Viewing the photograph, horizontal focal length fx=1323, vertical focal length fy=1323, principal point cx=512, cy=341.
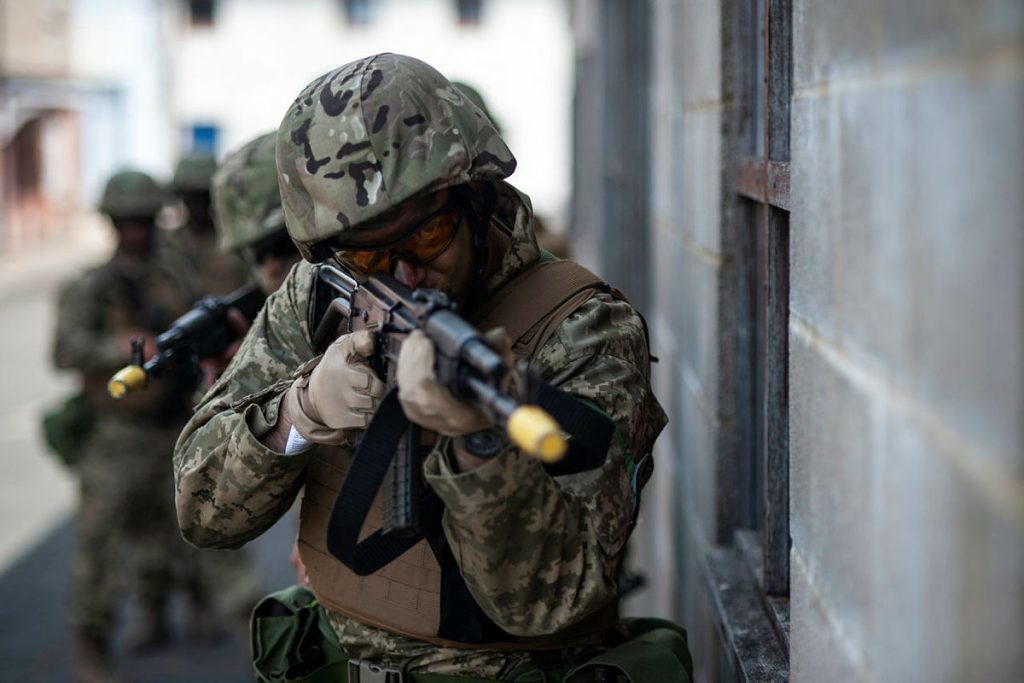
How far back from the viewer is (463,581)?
→ 7.35 ft

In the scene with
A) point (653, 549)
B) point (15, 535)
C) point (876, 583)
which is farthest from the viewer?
point (15, 535)

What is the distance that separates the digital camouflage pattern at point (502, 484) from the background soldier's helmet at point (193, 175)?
3.88m

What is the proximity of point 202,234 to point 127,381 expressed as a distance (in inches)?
140

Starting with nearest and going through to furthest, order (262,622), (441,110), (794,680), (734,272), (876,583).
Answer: (876,583), (794,680), (441,110), (262,622), (734,272)

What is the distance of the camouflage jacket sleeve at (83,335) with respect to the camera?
566cm

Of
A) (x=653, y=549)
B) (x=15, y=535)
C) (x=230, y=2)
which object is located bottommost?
(x=15, y=535)

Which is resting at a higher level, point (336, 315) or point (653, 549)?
point (336, 315)

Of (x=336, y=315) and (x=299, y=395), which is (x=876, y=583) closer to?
(x=299, y=395)

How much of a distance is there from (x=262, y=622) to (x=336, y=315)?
0.70m

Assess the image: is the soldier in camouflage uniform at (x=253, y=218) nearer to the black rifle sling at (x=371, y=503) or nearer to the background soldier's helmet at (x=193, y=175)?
the black rifle sling at (x=371, y=503)

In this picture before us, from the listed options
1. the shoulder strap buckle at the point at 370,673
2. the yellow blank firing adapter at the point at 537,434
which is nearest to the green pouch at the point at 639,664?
the shoulder strap buckle at the point at 370,673

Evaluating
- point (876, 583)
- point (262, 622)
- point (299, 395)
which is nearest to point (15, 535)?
point (262, 622)

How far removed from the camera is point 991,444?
99 centimetres

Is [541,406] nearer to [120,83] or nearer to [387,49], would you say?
[387,49]
